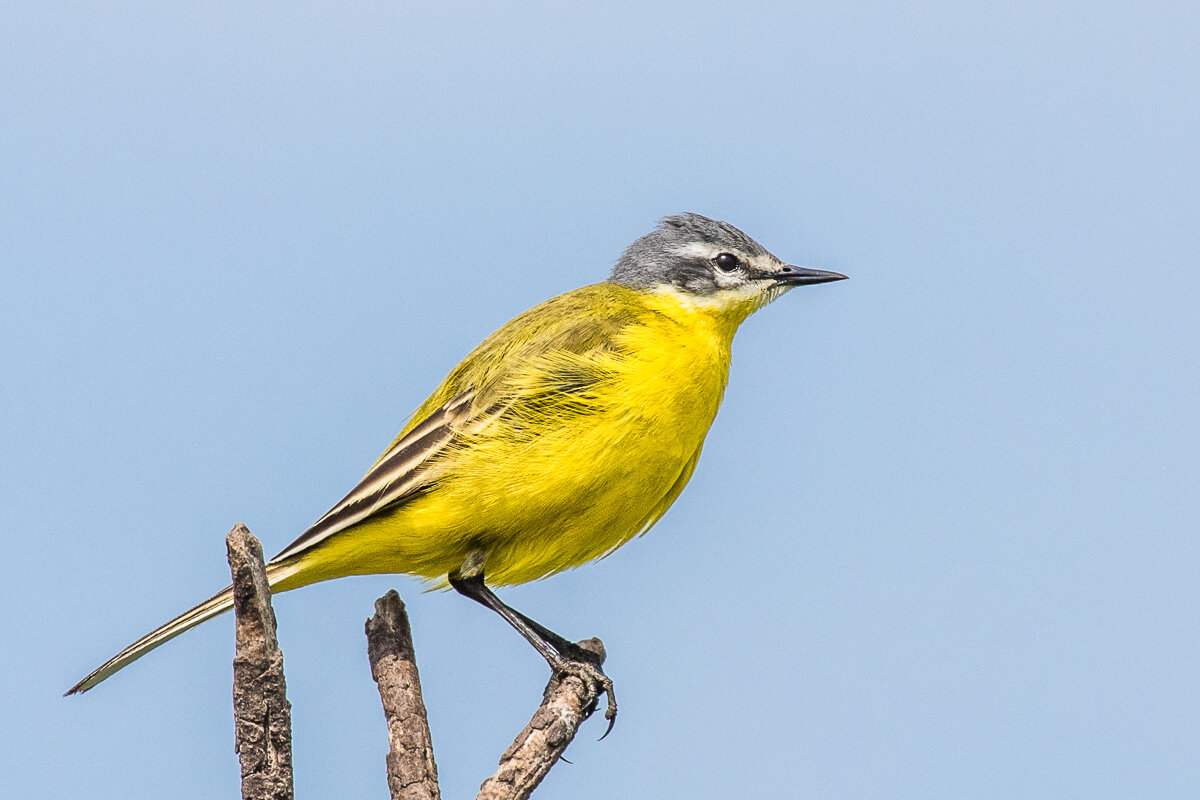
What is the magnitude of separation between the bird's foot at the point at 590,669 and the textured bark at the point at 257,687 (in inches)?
90.2

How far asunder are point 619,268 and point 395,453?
8.56 feet

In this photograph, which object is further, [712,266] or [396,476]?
[712,266]

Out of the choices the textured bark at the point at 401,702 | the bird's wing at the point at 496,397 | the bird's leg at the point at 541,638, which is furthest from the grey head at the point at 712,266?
the textured bark at the point at 401,702

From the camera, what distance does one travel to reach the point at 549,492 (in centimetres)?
750

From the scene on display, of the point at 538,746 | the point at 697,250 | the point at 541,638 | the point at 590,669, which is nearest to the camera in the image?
the point at 538,746

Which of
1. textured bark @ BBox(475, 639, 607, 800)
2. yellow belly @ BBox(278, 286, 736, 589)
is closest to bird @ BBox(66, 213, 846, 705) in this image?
yellow belly @ BBox(278, 286, 736, 589)

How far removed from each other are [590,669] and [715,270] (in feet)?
9.75

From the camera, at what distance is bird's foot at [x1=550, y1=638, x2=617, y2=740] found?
7.36m

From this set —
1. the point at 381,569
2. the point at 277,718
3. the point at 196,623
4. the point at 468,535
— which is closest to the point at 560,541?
the point at 468,535

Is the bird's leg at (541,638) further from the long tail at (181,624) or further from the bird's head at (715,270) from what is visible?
the bird's head at (715,270)

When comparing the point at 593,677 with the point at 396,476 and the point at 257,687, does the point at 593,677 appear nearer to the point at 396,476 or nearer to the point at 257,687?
the point at 396,476

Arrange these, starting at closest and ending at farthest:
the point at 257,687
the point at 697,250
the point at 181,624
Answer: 1. the point at 257,687
2. the point at 181,624
3. the point at 697,250

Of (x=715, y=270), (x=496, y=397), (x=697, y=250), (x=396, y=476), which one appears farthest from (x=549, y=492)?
(x=697, y=250)

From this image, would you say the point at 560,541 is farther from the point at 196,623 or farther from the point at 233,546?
the point at 233,546
